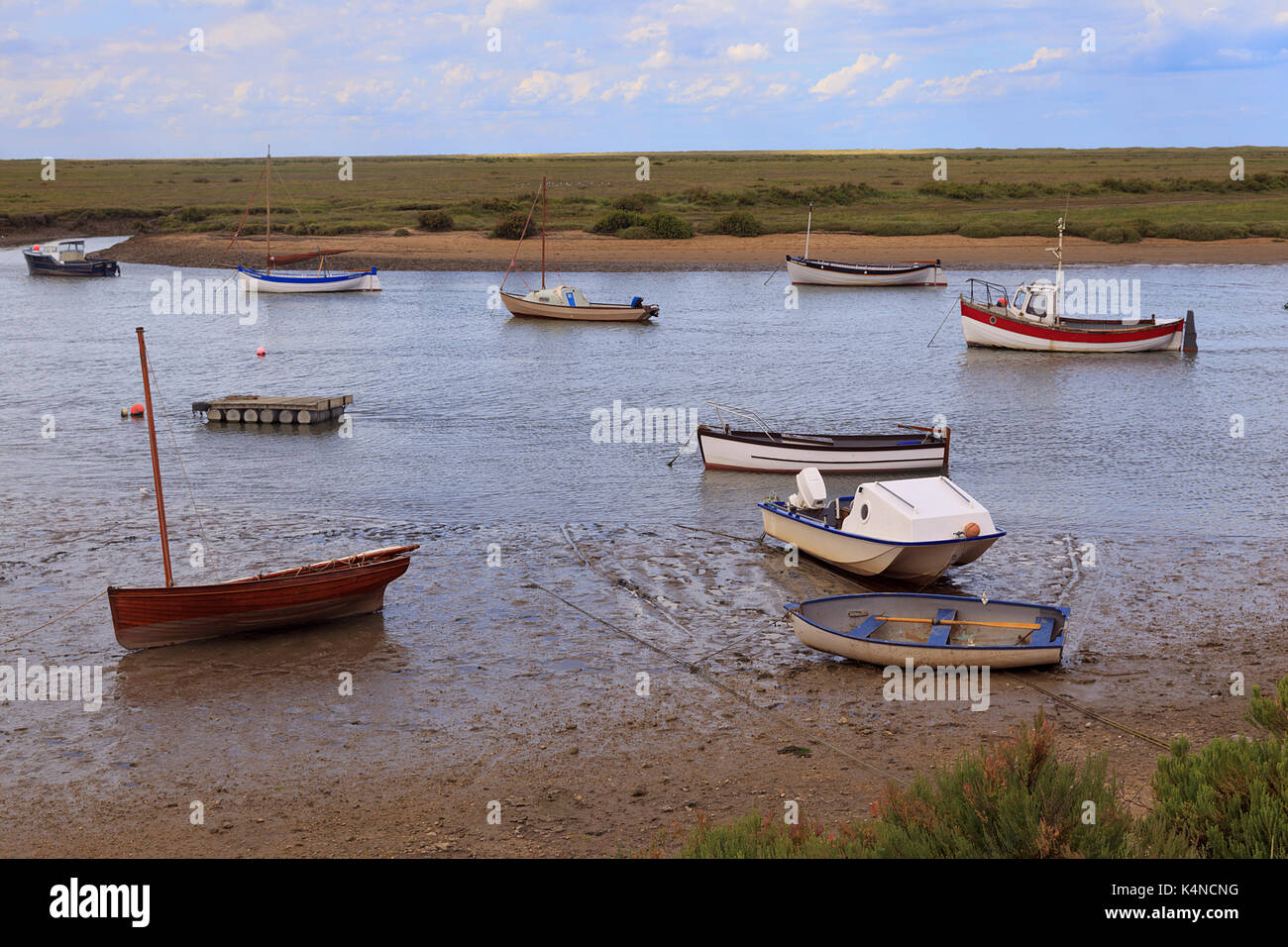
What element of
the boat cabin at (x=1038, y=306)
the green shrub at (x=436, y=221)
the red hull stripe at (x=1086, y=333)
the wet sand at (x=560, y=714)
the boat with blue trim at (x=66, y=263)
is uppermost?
A: the green shrub at (x=436, y=221)

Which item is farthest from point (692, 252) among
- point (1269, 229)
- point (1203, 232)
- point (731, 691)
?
point (731, 691)

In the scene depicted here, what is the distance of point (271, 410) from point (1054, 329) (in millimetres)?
27827

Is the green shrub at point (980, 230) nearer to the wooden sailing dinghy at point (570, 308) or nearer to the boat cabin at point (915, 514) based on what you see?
the wooden sailing dinghy at point (570, 308)

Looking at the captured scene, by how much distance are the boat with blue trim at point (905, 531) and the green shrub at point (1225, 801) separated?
9924 millimetres

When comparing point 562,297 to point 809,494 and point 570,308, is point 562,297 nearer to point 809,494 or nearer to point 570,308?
point 570,308

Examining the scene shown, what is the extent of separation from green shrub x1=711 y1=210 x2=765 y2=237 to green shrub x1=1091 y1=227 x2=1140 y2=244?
71.9 feet

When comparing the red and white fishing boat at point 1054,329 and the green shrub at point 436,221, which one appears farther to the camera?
the green shrub at point 436,221

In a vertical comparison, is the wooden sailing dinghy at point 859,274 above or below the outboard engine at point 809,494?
above

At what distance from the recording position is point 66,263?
238 ft

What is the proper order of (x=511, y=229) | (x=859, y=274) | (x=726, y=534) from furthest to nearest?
1. (x=511, y=229)
2. (x=859, y=274)
3. (x=726, y=534)

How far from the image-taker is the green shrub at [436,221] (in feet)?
283

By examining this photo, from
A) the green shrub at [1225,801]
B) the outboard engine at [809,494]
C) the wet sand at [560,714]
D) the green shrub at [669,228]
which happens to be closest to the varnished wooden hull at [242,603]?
the wet sand at [560,714]
